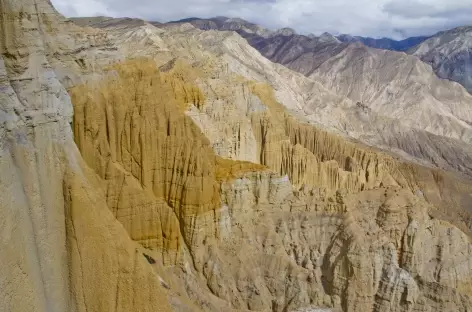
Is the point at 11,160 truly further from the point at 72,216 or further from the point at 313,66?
the point at 313,66

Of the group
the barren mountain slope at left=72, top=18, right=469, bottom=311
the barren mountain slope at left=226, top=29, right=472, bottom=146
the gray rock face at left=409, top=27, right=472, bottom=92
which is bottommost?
the barren mountain slope at left=72, top=18, right=469, bottom=311

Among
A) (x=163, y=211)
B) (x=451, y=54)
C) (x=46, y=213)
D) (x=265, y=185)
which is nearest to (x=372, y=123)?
(x=265, y=185)

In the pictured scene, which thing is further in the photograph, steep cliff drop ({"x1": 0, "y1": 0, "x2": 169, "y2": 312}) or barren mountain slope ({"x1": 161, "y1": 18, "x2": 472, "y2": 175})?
barren mountain slope ({"x1": 161, "y1": 18, "x2": 472, "y2": 175})

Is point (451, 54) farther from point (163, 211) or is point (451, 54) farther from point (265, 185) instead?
point (163, 211)

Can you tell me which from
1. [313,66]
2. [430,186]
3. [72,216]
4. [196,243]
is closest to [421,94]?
[313,66]

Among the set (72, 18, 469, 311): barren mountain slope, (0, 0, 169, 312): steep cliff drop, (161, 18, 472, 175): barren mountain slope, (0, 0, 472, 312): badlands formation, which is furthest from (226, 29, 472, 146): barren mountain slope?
(0, 0, 169, 312): steep cliff drop

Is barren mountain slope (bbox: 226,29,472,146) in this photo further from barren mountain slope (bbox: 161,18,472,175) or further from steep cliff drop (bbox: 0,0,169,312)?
steep cliff drop (bbox: 0,0,169,312)
